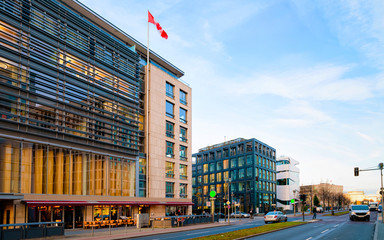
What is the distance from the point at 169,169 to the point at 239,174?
202ft

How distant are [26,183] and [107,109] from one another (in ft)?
46.2

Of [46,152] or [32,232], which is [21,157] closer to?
[46,152]

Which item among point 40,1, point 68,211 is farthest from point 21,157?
point 40,1

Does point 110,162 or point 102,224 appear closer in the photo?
point 102,224

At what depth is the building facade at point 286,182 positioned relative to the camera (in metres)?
133

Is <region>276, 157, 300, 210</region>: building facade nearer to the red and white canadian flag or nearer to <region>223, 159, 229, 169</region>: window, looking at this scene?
<region>223, 159, 229, 169</region>: window

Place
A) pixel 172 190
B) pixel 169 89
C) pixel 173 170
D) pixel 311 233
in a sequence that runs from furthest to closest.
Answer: pixel 169 89 < pixel 173 170 < pixel 172 190 < pixel 311 233

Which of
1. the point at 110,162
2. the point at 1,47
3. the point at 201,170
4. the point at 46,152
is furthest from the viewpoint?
the point at 201,170

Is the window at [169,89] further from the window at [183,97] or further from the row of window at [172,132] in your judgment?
the row of window at [172,132]

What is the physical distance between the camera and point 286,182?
13538cm

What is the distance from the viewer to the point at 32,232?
82.0ft

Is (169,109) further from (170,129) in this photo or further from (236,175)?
(236,175)

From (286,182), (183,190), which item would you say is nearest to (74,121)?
(183,190)

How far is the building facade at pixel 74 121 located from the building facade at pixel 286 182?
8719 centimetres
